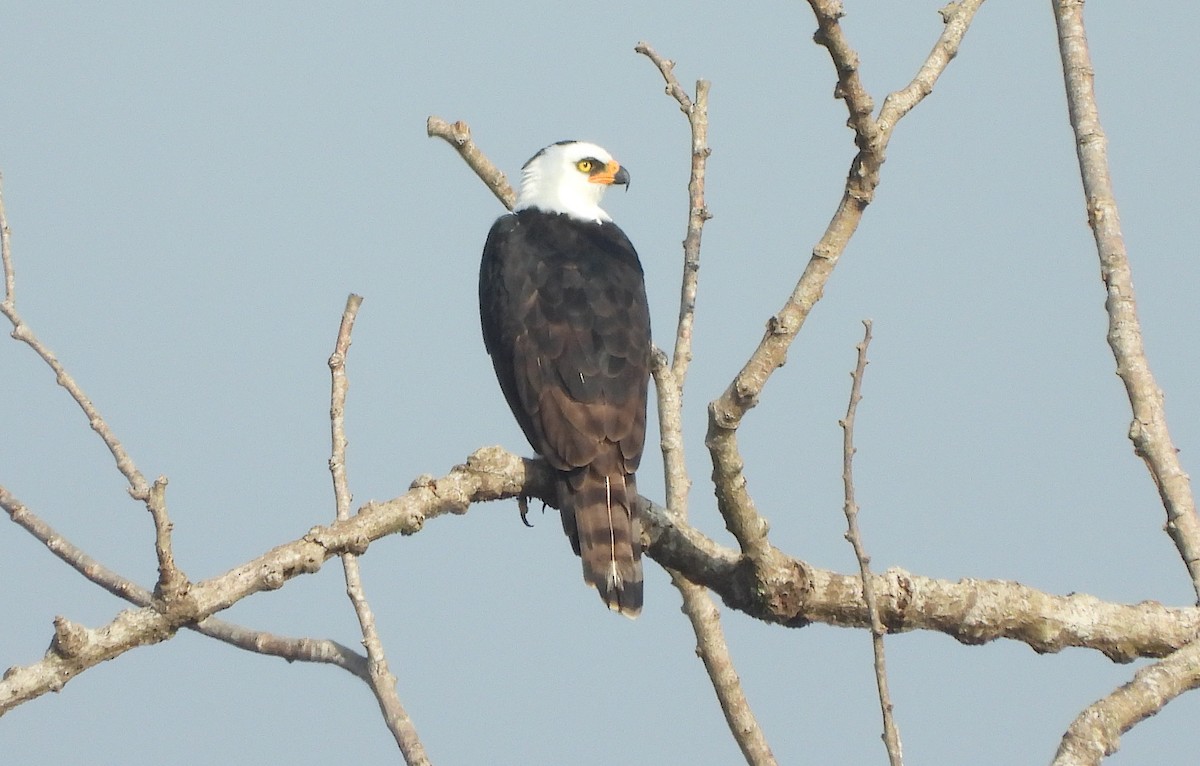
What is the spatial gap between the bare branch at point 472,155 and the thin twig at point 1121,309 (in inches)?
119

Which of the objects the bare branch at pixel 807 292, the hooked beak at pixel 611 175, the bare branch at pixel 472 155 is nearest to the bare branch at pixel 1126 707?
the bare branch at pixel 807 292

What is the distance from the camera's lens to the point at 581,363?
6.36 metres

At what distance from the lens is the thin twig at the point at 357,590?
4.60 meters

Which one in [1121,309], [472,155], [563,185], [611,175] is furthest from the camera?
[611,175]

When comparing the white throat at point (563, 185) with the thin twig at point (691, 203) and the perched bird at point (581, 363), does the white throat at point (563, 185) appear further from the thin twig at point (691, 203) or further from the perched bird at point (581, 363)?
the thin twig at point (691, 203)

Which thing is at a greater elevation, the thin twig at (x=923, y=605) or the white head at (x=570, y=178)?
the white head at (x=570, y=178)

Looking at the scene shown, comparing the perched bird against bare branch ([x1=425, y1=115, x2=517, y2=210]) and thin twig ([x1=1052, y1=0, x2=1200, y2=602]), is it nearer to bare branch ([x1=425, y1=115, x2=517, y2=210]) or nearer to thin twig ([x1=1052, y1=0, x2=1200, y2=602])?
bare branch ([x1=425, y1=115, x2=517, y2=210])

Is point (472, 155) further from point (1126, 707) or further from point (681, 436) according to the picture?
point (1126, 707)

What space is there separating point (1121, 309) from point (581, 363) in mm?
2313

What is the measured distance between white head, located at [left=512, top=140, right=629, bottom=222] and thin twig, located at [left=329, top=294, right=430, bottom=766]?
3105 mm

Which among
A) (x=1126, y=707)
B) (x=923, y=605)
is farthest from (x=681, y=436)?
(x=1126, y=707)

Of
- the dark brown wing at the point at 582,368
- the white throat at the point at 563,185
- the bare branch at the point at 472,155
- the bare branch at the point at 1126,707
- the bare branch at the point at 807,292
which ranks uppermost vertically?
the white throat at the point at 563,185

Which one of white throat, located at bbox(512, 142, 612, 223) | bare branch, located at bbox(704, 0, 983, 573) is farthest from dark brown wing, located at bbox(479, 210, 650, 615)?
bare branch, located at bbox(704, 0, 983, 573)

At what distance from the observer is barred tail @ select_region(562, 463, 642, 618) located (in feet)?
18.6
